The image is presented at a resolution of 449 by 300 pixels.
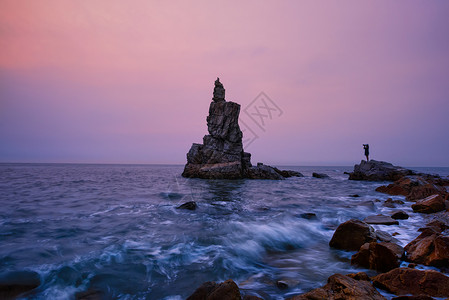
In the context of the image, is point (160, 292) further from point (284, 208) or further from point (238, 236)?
point (284, 208)

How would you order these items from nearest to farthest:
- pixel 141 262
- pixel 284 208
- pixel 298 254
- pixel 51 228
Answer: pixel 141 262 → pixel 298 254 → pixel 51 228 → pixel 284 208

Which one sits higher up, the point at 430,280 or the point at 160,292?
the point at 430,280

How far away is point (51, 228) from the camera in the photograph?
348 inches

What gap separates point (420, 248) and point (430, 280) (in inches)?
73.7

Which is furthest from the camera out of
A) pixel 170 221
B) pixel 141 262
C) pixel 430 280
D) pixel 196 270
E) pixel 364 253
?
pixel 170 221

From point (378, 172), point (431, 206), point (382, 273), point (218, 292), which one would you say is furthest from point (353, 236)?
point (378, 172)

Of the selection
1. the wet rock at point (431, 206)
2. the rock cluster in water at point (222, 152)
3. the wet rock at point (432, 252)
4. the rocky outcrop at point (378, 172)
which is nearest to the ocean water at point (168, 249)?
the wet rock at point (431, 206)

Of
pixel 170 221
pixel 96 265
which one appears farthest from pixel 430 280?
pixel 170 221

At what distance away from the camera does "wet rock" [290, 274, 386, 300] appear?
3.43 metres

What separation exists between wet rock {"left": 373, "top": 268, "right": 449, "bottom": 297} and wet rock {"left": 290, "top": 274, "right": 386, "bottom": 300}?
0.67m

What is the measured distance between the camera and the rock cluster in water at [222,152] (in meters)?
39.0

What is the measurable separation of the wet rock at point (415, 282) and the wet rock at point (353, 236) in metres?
2.40

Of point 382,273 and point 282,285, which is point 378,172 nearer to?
point 382,273

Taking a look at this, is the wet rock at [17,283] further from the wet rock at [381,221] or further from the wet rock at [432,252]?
the wet rock at [381,221]
